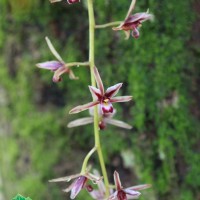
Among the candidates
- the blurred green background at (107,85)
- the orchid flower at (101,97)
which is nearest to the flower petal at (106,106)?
the orchid flower at (101,97)

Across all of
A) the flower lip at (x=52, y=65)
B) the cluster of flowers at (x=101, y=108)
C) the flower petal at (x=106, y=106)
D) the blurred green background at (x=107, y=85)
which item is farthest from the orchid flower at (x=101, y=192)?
the blurred green background at (x=107, y=85)

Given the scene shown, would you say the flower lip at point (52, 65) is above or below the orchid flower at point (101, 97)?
above

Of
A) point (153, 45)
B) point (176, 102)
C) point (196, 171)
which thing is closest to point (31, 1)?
point (153, 45)

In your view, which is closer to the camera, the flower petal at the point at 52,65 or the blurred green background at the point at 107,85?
the flower petal at the point at 52,65

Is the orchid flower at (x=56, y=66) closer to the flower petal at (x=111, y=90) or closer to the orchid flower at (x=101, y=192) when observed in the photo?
the flower petal at (x=111, y=90)

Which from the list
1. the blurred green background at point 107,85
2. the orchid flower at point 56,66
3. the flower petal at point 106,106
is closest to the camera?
the flower petal at point 106,106

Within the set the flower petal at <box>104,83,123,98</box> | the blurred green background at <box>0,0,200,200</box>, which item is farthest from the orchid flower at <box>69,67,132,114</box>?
the blurred green background at <box>0,0,200,200</box>

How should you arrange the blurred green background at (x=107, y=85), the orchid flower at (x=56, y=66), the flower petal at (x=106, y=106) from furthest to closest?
the blurred green background at (x=107, y=85) → the orchid flower at (x=56, y=66) → the flower petal at (x=106, y=106)

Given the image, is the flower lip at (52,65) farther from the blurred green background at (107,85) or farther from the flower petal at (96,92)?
→ the blurred green background at (107,85)

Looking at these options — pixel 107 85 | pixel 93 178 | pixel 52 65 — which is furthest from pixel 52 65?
pixel 107 85

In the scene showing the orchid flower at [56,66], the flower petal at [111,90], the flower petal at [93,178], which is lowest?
the flower petal at [93,178]
